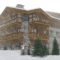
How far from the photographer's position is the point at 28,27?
18.1 metres

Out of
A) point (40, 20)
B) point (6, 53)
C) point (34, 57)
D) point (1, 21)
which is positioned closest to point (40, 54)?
point (34, 57)

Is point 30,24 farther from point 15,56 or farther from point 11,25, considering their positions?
point 15,56

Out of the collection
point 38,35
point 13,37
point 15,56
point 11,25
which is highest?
point 11,25

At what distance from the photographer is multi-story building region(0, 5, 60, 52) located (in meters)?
17.7

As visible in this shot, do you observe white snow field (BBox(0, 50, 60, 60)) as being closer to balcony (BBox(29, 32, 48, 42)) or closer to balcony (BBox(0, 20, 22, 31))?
balcony (BBox(29, 32, 48, 42))

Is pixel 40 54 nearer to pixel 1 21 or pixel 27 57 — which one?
pixel 27 57

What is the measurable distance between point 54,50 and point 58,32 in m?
5.43

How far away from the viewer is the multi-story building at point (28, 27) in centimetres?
1773

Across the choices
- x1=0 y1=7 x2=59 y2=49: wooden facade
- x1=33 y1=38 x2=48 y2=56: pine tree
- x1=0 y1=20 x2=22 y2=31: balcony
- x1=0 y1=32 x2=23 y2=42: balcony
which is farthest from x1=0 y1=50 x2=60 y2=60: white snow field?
x1=0 y1=20 x2=22 y2=31: balcony

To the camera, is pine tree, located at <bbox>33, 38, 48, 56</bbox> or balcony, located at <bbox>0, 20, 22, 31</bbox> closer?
pine tree, located at <bbox>33, 38, 48, 56</bbox>

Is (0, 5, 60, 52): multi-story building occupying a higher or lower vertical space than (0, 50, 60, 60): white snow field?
higher

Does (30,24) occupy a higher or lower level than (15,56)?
higher

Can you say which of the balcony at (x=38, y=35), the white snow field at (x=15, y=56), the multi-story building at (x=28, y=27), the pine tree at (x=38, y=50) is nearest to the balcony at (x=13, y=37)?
the multi-story building at (x=28, y=27)

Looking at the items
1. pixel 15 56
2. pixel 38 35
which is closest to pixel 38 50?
pixel 15 56
